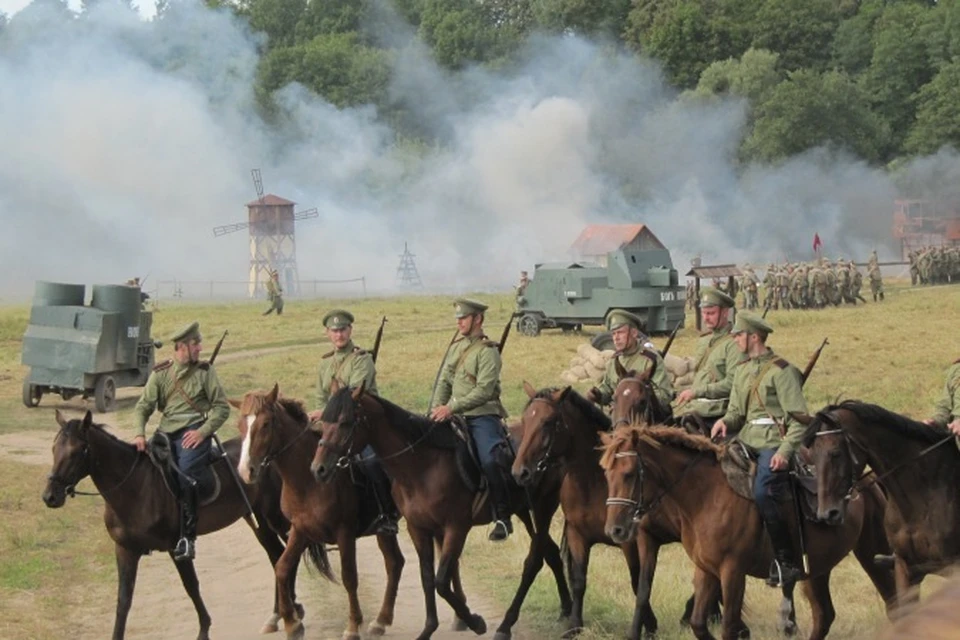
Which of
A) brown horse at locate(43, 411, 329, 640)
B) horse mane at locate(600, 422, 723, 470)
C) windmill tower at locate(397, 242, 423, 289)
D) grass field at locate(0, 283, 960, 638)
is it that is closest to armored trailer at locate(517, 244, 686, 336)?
grass field at locate(0, 283, 960, 638)

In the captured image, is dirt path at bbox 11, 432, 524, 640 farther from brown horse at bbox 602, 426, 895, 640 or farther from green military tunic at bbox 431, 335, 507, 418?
brown horse at bbox 602, 426, 895, 640

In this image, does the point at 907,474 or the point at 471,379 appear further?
the point at 471,379

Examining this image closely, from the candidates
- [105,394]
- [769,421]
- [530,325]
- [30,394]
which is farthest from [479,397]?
[530,325]

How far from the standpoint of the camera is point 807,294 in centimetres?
4994

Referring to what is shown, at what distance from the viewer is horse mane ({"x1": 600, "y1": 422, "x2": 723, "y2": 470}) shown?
31.1ft

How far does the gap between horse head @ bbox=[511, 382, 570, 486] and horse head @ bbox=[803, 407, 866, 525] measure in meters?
1.86

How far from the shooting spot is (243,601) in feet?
43.2

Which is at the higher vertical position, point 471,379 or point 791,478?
point 471,379

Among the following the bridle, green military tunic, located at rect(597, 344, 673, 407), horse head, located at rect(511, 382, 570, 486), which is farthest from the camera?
green military tunic, located at rect(597, 344, 673, 407)

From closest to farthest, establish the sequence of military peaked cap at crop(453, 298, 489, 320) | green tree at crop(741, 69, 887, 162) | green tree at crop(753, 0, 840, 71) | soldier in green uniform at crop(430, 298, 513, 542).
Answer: soldier in green uniform at crop(430, 298, 513, 542), military peaked cap at crop(453, 298, 489, 320), green tree at crop(741, 69, 887, 162), green tree at crop(753, 0, 840, 71)

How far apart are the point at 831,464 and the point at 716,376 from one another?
218cm

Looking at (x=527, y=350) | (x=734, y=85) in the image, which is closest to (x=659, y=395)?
(x=527, y=350)

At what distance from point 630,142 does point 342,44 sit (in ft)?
56.7

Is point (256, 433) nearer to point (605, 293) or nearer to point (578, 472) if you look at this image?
point (578, 472)
